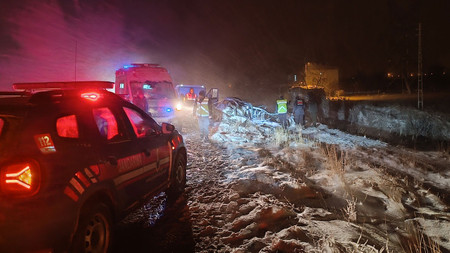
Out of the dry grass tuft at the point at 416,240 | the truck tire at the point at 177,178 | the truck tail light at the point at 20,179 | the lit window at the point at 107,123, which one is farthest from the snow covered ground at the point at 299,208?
the truck tail light at the point at 20,179

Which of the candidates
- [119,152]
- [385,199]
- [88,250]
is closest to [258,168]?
[385,199]

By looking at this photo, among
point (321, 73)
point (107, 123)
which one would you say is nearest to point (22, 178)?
point (107, 123)

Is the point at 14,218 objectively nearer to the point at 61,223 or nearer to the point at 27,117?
the point at 61,223

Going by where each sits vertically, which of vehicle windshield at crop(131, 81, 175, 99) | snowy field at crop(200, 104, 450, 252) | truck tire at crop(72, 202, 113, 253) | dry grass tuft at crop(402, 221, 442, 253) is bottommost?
dry grass tuft at crop(402, 221, 442, 253)

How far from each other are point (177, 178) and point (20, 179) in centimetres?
315

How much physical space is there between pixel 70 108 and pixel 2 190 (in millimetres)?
1053

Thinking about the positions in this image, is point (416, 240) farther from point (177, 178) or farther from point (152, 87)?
point (152, 87)

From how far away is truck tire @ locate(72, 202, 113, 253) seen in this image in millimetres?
2715

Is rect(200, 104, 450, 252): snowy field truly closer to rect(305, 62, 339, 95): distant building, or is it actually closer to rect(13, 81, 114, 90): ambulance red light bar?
rect(13, 81, 114, 90): ambulance red light bar

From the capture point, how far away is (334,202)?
484 cm

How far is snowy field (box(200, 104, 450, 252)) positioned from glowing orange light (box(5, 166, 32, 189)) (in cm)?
219

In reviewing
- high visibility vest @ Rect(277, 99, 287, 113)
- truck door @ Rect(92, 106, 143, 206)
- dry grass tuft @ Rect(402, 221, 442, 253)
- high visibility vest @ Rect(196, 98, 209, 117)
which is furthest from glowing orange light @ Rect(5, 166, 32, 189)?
high visibility vest @ Rect(277, 99, 287, 113)

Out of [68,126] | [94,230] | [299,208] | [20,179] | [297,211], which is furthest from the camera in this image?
[299,208]

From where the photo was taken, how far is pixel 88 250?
287 centimetres
